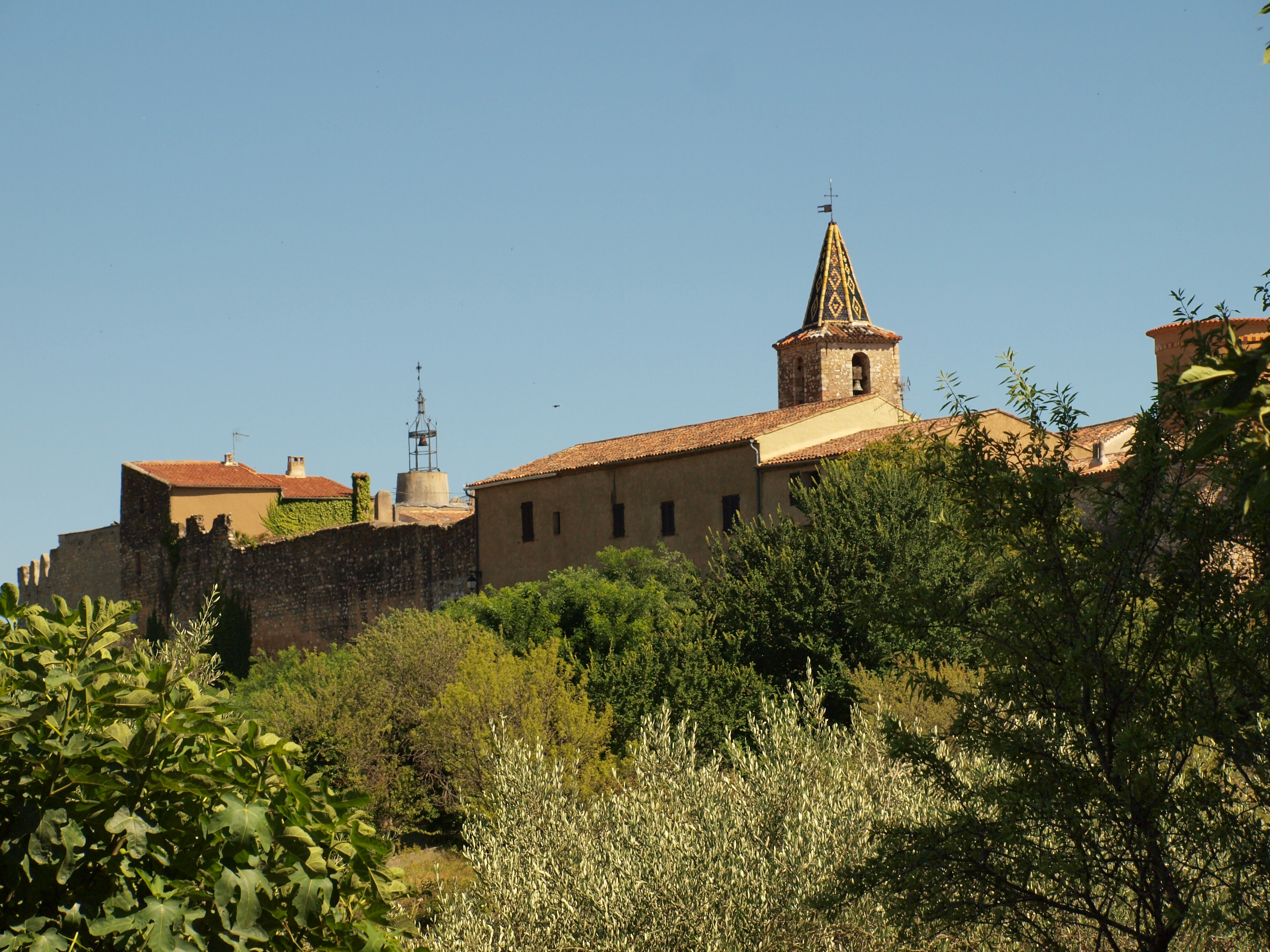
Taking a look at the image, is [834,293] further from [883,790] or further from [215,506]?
[883,790]

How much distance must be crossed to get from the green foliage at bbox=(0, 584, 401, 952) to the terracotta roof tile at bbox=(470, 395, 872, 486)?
2145cm

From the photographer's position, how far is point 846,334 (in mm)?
38000

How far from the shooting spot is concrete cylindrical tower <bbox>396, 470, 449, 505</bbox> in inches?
2101

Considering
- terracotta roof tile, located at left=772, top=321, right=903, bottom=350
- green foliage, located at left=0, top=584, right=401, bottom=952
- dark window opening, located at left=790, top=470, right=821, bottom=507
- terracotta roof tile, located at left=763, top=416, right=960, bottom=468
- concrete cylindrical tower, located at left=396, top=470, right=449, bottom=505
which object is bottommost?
green foliage, located at left=0, top=584, right=401, bottom=952

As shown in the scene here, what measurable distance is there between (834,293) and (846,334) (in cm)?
262

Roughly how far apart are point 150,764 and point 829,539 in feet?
55.5

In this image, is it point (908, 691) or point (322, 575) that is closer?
point (908, 691)

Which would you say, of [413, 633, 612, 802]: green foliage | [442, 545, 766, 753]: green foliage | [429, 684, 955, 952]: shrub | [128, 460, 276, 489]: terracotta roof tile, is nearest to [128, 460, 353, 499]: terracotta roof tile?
[128, 460, 276, 489]: terracotta roof tile

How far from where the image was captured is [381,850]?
4.15 metres

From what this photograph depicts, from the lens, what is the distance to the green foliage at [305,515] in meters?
39.8

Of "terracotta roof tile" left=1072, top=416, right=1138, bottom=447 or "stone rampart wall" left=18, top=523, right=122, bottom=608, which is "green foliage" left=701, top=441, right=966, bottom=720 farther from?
"stone rampart wall" left=18, top=523, right=122, bottom=608

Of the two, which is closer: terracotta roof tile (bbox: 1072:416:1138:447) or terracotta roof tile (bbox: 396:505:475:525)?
terracotta roof tile (bbox: 1072:416:1138:447)

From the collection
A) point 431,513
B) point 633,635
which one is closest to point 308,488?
point 431,513

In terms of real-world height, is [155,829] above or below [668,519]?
below
